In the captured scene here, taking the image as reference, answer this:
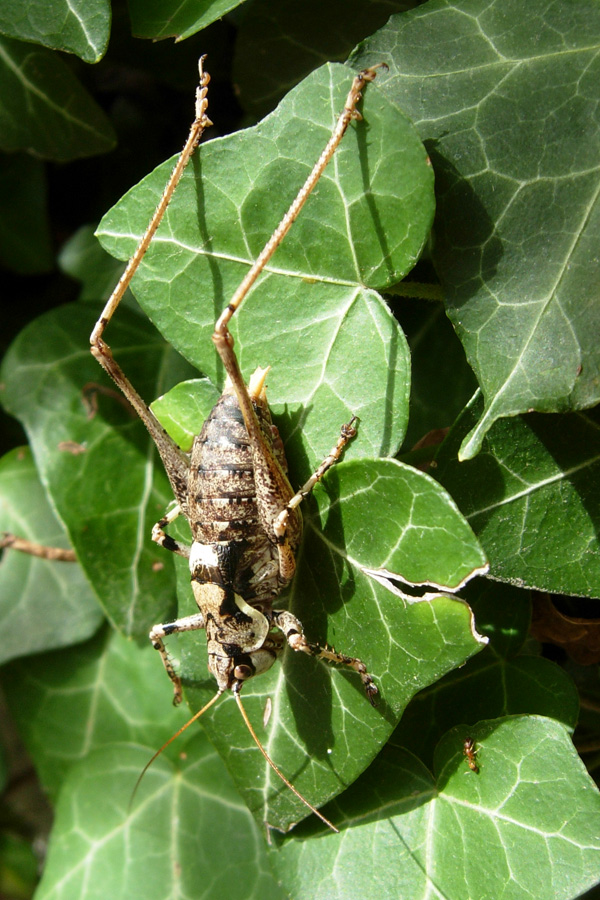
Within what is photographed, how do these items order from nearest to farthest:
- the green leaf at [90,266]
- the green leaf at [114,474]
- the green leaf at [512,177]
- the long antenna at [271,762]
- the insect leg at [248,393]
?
the green leaf at [512,177] < the insect leg at [248,393] < the long antenna at [271,762] < the green leaf at [114,474] < the green leaf at [90,266]

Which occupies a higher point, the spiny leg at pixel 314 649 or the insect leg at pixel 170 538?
the insect leg at pixel 170 538

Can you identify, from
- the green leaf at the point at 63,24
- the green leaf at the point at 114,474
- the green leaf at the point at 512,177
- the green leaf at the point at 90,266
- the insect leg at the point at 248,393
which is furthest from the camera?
the green leaf at the point at 90,266

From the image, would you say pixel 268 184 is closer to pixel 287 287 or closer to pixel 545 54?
pixel 287 287

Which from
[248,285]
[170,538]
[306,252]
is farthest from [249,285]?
[170,538]

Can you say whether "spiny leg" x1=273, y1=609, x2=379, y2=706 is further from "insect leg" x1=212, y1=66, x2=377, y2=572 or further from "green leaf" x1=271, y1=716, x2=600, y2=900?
"green leaf" x1=271, y1=716, x2=600, y2=900

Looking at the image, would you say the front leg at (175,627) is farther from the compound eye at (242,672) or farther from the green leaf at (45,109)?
the green leaf at (45,109)

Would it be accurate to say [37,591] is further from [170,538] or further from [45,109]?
[45,109]

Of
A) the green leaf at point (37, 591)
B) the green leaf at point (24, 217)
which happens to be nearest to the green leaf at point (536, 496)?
the green leaf at point (37, 591)

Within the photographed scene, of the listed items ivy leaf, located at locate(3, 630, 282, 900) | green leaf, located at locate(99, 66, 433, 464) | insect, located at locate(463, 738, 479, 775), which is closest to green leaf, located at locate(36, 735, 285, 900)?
ivy leaf, located at locate(3, 630, 282, 900)
